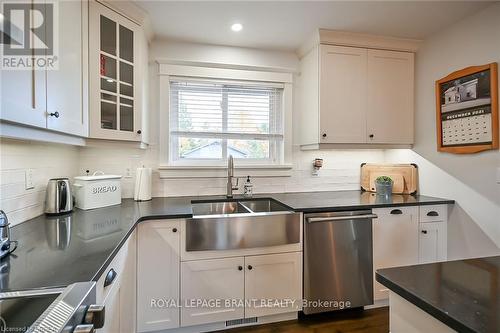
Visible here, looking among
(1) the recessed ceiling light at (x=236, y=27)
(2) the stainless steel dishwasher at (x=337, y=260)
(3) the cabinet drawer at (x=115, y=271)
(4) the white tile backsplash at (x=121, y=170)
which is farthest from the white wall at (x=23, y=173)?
(2) the stainless steel dishwasher at (x=337, y=260)

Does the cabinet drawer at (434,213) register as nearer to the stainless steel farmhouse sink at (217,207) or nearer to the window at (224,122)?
the window at (224,122)

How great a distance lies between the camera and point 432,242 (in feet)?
7.04

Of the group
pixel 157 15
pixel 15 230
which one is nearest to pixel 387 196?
pixel 157 15

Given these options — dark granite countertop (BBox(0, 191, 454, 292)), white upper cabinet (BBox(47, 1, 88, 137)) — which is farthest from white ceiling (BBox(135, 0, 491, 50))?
dark granite countertop (BBox(0, 191, 454, 292))

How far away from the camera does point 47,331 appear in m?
0.52

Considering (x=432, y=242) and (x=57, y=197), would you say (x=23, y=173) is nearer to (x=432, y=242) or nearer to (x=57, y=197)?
(x=57, y=197)

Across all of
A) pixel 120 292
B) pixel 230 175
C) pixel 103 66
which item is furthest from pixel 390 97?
pixel 120 292

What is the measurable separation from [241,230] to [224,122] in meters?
1.18

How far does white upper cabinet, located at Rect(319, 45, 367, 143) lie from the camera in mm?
2271

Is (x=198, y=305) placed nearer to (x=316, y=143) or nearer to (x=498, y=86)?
(x=316, y=143)

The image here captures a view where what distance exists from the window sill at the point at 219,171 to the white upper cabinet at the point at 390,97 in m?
0.91

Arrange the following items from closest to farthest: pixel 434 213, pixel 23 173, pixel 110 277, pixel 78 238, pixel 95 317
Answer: pixel 95 317 < pixel 110 277 < pixel 78 238 < pixel 23 173 < pixel 434 213

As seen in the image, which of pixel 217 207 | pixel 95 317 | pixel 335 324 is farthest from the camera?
pixel 217 207

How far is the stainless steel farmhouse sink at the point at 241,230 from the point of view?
169cm
